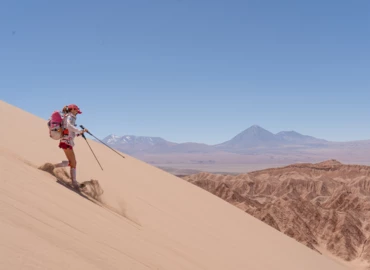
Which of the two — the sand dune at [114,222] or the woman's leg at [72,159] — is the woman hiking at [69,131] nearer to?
the woman's leg at [72,159]

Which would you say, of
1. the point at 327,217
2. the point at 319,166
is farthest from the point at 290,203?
the point at 319,166

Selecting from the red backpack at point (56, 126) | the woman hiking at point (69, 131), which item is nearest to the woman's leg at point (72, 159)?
the woman hiking at point (69, 131)

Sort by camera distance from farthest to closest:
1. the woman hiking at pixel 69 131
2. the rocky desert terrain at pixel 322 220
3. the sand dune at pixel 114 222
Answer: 1. the rocky desert terrain at pixel 322 220
2. the woman hiking at pixel 69 131
3. the sand dune at pixel 114 222

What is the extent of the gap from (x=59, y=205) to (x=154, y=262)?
125cm

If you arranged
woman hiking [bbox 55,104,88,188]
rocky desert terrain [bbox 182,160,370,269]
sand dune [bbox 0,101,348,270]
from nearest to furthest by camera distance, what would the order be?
1. sand dune [bbox 0,101,348,270]
2. woman hiking [bbox 55,104,88,188]
3. rocky desert terrain [bbox 182,160,370,269]

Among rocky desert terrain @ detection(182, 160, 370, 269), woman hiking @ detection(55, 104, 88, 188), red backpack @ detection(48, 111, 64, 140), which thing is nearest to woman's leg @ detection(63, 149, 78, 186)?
woman hiking @ detection(55, 104, 88, 188)

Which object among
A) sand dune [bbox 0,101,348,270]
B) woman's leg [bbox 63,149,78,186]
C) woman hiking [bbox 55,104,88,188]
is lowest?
sand dune [bbox 0,101,348,270]

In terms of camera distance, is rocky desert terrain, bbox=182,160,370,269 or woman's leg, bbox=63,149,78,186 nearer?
woman's leg, bbox=63,149,78,186

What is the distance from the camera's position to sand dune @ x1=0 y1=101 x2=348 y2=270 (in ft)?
10.5

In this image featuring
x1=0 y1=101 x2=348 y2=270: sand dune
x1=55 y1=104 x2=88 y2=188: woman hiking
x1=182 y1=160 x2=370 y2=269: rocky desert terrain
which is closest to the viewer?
→ x1=0 y1=101 x2=348 y2=270: sand dune

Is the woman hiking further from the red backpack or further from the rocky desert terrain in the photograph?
the rocky desert terrain

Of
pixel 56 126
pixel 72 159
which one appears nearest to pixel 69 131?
pixel 56 126

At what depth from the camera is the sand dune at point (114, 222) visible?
319cm

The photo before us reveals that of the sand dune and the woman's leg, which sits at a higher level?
the woman's leg
